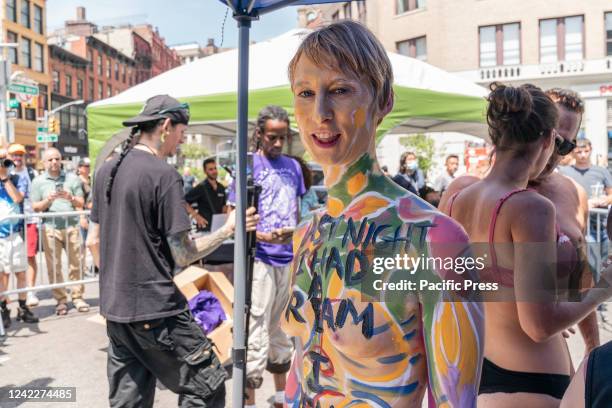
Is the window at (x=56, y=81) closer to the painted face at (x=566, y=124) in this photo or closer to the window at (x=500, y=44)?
the window at (x=500, y=44)

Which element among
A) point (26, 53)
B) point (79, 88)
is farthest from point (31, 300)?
point (79, 88)

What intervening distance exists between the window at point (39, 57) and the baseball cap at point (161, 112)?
47.8 m

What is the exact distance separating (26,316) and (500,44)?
24362mm

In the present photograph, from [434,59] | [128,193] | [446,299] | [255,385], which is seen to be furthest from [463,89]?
[434,59]

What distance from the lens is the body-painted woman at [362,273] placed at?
1.04 metres

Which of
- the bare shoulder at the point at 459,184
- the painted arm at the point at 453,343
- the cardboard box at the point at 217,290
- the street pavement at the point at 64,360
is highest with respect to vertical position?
the bare shoulder at the point at 459,184

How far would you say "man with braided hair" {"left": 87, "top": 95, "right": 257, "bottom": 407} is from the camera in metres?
2.45

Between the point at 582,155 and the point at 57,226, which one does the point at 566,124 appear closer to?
the point at 582,155

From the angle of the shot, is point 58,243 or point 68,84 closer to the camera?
point 58,243

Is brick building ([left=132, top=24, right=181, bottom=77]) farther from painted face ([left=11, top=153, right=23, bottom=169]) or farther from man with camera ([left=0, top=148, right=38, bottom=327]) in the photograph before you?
man with camera ([left=0, top=148, right=38, bottom=327])

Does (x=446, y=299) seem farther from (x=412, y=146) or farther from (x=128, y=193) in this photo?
(x=412, y=146)

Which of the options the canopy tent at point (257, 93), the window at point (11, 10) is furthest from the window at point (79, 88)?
the canopy tent at point (257, 93)

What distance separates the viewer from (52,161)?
6.94 metres

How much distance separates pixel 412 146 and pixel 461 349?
23972 millimetres
